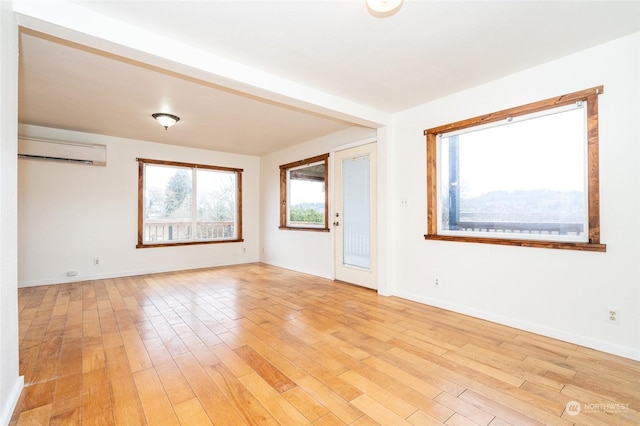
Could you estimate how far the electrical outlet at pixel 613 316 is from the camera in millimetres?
2320

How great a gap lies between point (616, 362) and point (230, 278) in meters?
4.77

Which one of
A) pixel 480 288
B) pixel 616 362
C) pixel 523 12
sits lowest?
pixel 616 362

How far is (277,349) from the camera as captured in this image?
2.44 meters

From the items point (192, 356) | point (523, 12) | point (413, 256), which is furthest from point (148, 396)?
point (523, 12)

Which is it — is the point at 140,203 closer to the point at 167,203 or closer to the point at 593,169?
the point at 167,203

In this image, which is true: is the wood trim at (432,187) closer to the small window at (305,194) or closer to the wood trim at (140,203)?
the small window at (305,194)

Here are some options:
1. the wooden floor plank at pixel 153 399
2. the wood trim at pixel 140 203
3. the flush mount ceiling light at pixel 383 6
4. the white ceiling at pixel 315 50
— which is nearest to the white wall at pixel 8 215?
the white ceiling at pixel 315 50

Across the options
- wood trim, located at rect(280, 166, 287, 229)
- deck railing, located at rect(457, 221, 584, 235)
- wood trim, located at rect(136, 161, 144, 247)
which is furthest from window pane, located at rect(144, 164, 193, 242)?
deck railing, located at rect(457, 221, 584, 235)

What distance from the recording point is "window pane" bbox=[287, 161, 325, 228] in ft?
17.9

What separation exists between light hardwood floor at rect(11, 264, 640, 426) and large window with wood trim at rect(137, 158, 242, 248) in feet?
7.51

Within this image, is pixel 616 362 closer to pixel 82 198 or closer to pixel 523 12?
pixel 523 12

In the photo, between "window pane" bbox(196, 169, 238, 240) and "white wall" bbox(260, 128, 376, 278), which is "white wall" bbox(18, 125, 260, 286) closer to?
"window pane" bbox(196, 169, 238, 240)

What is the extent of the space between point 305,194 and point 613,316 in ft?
14.8

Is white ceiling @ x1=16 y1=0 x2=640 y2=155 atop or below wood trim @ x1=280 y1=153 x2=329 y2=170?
atop
